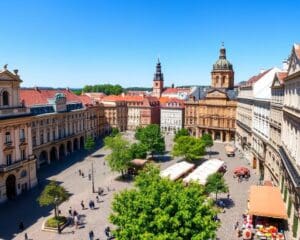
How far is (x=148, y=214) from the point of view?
74.2 ft

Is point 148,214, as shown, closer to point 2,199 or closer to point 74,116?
point 2,199

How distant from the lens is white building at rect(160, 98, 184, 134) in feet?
378

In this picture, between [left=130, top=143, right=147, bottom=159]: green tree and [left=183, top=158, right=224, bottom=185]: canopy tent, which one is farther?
[left=130, top=143, right=147, bottom=159]: green tree

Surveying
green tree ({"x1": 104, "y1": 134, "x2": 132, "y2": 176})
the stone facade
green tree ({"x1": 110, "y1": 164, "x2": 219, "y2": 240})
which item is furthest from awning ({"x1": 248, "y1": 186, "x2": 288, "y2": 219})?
green tree ({"x1": 104, "y1": 134, "x2": 132, "y2": 176})

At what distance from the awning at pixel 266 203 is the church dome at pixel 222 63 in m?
75.0

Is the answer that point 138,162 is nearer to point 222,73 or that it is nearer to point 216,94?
point 216,94

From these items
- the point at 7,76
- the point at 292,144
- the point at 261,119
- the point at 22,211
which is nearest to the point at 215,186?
the point at 292,144

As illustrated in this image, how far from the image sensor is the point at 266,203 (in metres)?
37.8

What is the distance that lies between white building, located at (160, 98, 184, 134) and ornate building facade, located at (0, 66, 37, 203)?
2722 inches

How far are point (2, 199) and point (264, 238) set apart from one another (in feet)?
124

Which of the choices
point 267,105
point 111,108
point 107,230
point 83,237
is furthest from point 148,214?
point 111,108

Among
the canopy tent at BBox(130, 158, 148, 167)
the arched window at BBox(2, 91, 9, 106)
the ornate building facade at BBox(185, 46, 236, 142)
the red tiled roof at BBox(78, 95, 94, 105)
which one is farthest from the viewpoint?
the ornate building facade at BBox(185, 46, 236, 142)

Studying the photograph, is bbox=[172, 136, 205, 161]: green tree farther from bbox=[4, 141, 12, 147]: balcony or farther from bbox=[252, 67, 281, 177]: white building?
bbox=[4, 141, 12, 147]: balcony

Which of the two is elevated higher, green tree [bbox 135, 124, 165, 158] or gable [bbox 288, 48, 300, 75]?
gable [bbox 288, 48, 300, 75]
